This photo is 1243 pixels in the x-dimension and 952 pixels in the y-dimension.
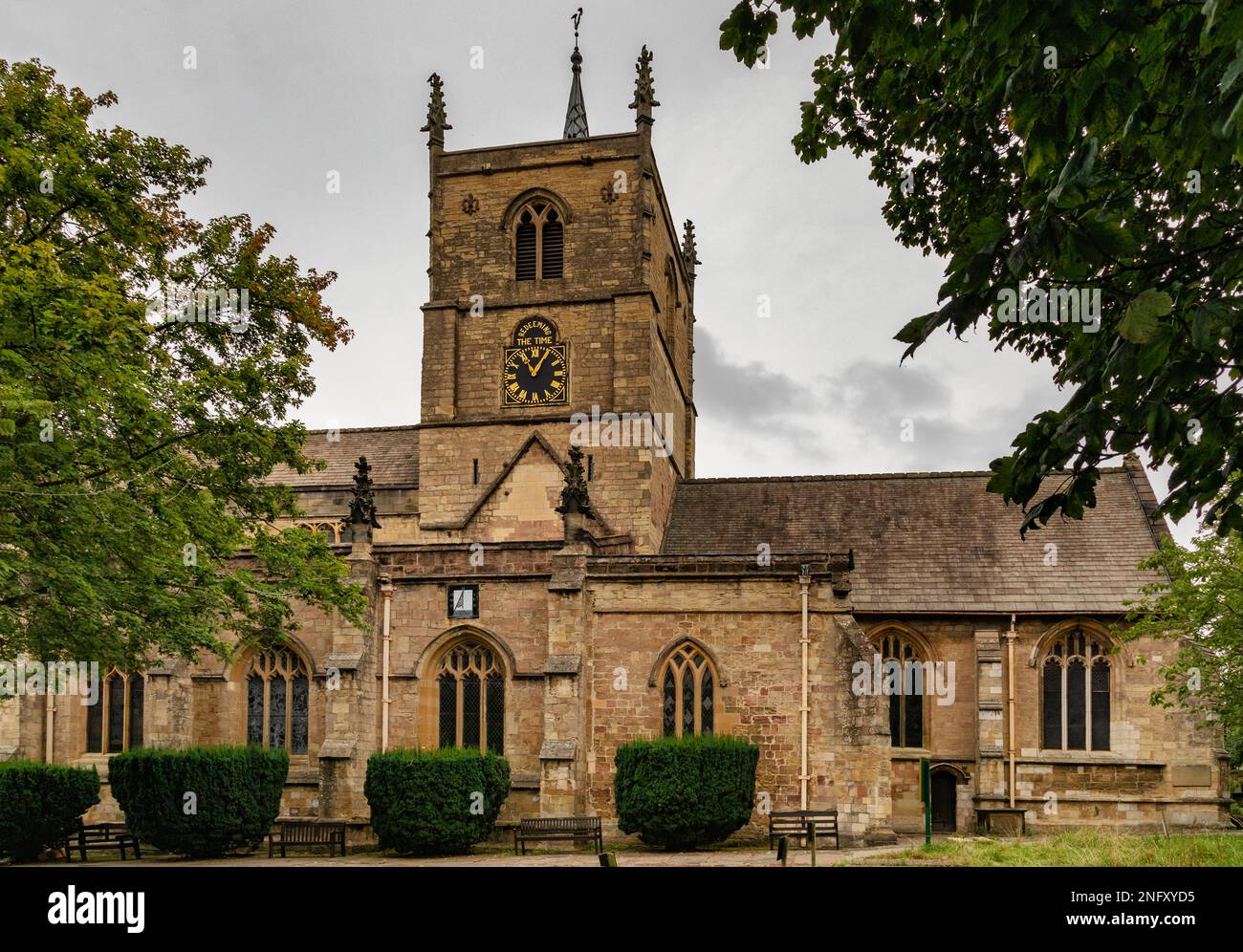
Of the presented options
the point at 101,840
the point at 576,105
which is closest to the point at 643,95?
the point at 576,105

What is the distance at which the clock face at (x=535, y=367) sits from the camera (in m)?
30.5

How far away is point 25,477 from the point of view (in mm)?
13836

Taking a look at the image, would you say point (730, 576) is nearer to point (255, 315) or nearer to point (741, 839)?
point (741, 839)

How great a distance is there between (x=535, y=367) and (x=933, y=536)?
11562mm

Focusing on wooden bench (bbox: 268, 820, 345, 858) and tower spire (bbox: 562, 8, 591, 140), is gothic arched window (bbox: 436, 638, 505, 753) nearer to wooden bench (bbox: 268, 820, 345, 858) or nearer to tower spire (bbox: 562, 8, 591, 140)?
wooden bench (bbox: 268, 820, 345, 858)

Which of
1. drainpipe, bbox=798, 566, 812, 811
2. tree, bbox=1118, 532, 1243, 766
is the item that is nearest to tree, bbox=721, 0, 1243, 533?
tree, bbox=1118, 532, 1243, 766

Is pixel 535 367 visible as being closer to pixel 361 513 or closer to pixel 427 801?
pixel 361 513

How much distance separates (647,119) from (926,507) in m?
13.2

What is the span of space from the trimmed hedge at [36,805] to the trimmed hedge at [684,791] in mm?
10037

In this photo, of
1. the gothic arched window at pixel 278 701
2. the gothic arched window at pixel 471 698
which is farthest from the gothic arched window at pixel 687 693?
the gothic arched window at pixel 278 701

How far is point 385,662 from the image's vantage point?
23312mm

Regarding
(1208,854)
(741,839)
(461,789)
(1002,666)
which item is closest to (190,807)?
(461,789)

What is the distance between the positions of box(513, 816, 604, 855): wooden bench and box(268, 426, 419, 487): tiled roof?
1303 centimetres

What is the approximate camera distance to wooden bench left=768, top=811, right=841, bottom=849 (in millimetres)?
20266
